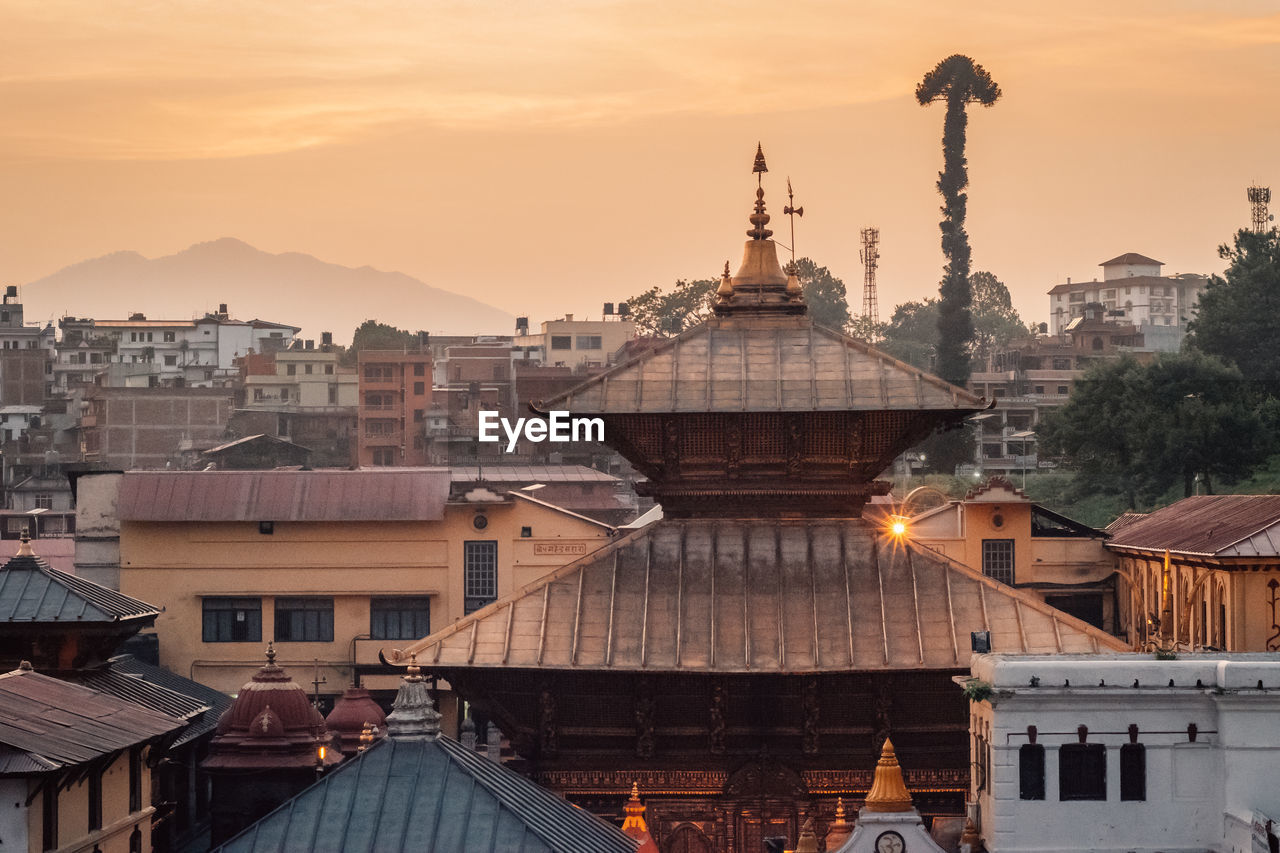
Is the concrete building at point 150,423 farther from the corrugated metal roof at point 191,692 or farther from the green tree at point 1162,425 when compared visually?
the corrugated metal roof at point 191,692

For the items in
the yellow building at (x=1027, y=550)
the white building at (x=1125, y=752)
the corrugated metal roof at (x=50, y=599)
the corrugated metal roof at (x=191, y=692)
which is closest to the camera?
the white building at (x=1125, y=752)

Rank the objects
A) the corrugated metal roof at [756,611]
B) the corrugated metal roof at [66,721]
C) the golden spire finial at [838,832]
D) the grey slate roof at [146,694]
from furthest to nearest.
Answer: the grey slate roof at [146,694] → the corrugated metal roof at [66,721] → the corrugated metal roof at [756,611] → the golden spire finial at [838,832]

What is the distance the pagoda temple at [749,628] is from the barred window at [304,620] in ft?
133

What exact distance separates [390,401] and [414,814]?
107 m

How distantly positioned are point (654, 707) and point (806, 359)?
4.83m

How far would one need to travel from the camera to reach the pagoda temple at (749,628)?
2753cm

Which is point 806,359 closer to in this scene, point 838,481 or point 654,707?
point 838,481

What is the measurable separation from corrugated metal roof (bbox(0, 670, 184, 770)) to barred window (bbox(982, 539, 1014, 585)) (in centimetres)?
3217


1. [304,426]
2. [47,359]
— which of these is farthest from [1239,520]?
[47,359]

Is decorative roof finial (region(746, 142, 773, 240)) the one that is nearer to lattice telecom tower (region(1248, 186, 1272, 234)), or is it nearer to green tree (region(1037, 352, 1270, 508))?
green tree (region(1037, 352, 1270, 508))

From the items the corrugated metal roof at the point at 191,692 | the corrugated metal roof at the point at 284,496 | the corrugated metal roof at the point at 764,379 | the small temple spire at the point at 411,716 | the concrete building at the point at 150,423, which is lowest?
the corrugated metal roof at the point at 191,692

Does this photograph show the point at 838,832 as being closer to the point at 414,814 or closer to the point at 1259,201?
the point at 414,814

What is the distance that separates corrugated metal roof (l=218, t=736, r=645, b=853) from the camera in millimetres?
24188

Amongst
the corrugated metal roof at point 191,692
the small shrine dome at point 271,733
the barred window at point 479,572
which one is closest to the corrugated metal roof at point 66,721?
the small shrine dome at point 271,733
